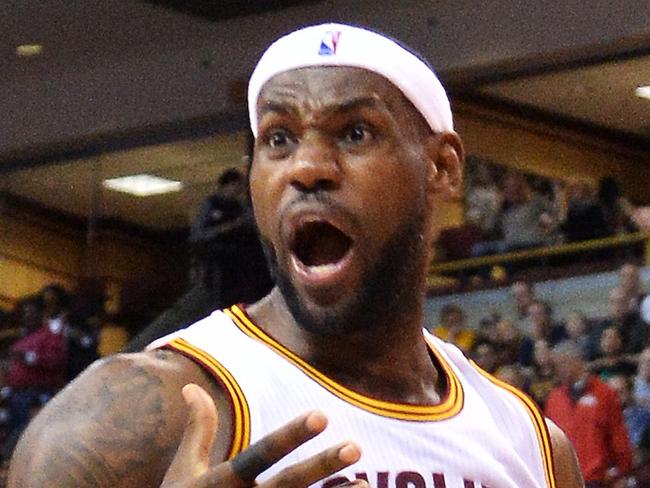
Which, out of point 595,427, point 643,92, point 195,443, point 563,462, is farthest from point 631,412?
point 195,443

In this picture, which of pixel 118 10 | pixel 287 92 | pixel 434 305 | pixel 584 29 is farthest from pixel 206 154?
pixel 287 92

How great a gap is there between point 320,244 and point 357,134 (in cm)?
16

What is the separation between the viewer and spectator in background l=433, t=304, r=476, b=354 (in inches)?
380

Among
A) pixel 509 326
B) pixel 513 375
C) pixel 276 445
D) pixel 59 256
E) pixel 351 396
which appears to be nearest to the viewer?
pixel 276 445

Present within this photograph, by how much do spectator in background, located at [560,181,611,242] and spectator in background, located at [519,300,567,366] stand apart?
0.76m

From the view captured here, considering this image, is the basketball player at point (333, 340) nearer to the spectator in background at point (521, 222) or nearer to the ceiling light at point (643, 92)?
the spectator in background at point (521, 222)

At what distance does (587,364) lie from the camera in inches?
343

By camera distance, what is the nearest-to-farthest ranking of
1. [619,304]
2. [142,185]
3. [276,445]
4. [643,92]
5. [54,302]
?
[276,445], [619,304], [643,92], [54,302], [142,185]

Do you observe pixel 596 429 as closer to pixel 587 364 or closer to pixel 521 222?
pixel 587 364

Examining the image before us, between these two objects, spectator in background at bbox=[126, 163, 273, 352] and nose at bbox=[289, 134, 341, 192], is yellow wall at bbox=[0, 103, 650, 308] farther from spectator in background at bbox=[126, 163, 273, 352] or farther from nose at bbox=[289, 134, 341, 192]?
nose at bbox=[289, 134, 341, 192]

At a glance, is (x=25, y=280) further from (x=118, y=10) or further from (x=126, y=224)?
(x=118, y=10)

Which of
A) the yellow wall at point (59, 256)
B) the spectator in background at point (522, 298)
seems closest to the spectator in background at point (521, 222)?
the spectator in background at point (522, 298)

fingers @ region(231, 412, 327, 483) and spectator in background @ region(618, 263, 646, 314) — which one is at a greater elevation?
fingers @ region(231, 412, 327, 483)

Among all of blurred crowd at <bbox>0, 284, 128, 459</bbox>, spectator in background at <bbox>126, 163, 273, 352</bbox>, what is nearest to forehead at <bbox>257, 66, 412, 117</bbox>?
spectator in background at <bbox>126, 163, 273, 352</bbox>
